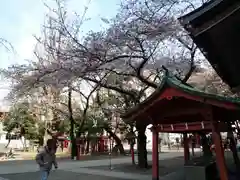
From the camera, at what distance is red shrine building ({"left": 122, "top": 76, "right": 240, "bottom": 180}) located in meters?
7.87

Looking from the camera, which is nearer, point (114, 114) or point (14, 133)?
point (114, 114)

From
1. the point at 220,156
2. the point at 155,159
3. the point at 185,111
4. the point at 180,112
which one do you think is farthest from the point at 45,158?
the point at 220,156

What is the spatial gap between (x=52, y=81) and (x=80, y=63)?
2.21 metres

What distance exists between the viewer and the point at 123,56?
48.3 feet

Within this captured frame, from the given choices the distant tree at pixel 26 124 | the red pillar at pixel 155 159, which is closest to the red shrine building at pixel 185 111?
the red pillar at pixel 155 159

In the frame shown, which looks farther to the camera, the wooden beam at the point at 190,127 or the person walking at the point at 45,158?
the person walking at the point at 45,158

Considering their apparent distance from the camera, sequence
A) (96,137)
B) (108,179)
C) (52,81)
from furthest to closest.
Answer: (96,137) < (52,81) < (108,179)

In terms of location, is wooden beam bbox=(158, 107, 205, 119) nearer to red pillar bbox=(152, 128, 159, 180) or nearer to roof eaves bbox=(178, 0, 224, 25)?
red pillar bbox=(152, 128, 159, 180)

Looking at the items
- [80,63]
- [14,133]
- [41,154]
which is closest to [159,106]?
[41,154]

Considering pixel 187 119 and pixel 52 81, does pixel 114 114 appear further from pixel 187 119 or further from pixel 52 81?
pixel 187 119

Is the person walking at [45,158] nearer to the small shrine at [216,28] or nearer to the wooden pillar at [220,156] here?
the wooden pillar at [220,156]

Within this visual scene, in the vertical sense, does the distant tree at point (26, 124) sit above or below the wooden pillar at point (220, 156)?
above

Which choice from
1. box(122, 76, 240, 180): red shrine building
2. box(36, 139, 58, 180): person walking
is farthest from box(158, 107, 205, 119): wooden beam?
box(36, 139, 58, 180): person walking

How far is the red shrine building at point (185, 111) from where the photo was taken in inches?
310
